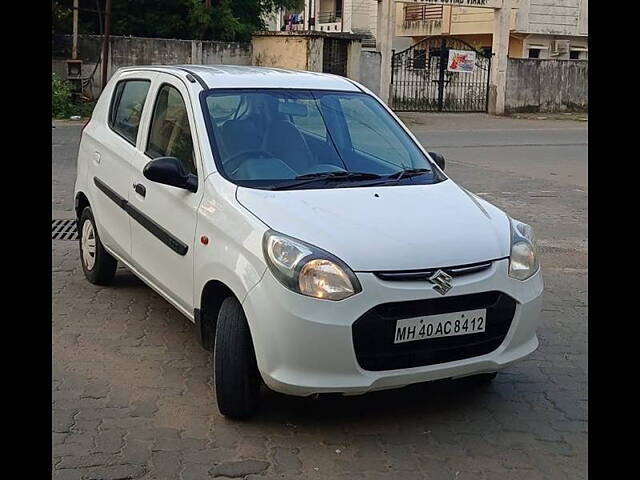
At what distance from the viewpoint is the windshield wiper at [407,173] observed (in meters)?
4.83

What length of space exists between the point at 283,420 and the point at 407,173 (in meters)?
1.68

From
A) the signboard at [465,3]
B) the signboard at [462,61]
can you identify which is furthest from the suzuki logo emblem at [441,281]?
the signboard at [462,61]

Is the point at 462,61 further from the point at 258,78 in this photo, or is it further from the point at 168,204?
the point at 168,204

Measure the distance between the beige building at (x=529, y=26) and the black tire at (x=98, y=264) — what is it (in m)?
28.4

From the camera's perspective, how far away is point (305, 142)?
16.1 feet

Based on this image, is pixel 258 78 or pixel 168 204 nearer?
pixel 168 204

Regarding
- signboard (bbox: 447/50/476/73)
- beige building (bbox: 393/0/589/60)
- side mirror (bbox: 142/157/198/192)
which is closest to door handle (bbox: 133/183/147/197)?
side mirror (bbox: 142/157/198/192)

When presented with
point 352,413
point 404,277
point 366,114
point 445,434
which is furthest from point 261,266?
point 366,114

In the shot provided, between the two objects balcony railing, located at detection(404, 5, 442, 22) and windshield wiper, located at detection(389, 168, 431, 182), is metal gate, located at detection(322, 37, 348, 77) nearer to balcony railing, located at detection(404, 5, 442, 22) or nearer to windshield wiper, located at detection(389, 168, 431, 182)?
balcony railing, located at detection(404, 5, 442, 22)

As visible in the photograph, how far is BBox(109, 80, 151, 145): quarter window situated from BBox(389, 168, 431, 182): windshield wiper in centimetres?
190

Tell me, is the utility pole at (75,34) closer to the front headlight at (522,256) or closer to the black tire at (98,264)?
the black tire at (98,264)

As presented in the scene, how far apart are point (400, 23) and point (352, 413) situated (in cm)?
3815

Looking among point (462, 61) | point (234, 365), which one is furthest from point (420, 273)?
point (462, 61)
